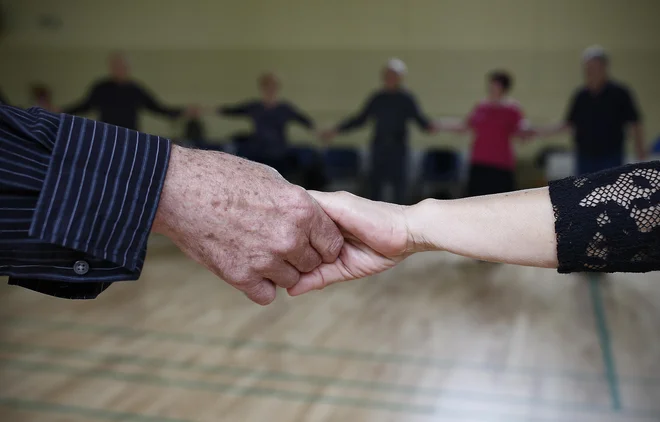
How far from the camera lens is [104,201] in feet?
3.82

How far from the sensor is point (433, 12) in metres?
9.84

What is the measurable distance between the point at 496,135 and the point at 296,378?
3740 millimetres

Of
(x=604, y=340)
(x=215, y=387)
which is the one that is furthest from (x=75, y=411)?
(x=604, y=340)

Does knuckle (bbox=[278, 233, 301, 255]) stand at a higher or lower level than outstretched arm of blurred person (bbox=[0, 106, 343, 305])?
lower

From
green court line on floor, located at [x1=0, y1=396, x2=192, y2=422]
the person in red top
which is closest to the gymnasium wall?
the person in red top

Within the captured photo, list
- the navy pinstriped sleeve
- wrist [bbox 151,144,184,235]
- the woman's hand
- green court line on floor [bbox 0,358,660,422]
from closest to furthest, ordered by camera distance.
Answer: the navy pinstriped sleeve, wrist [bbox 151,144,184,235], the woman's hand, green court line on floor [bbox 0,358,660,422]

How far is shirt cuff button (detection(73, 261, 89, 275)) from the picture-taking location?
1.18m

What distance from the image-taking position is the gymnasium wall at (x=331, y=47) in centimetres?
949

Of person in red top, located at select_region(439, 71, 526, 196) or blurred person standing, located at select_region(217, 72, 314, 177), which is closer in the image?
person in red top, located at select_region(439, 71, 526, 196)

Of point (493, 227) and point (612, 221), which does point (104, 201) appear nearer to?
point (493, 227)

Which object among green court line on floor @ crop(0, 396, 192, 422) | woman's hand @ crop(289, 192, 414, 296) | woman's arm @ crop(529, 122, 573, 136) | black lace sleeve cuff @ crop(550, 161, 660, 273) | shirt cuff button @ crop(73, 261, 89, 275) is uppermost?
black lace sleeve cuff @ crop(550, 161, 660, 273)

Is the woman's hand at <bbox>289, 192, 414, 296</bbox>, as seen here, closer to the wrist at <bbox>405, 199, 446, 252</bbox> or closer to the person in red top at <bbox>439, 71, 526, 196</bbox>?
the wrist at <bbox>405, 199, 446, 252</bbox>

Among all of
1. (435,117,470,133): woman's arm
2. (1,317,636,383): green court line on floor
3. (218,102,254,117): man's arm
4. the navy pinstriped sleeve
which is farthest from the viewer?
(218,102,254,117): man's arm

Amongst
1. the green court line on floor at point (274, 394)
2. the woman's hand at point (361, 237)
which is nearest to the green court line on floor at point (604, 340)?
the green court line on floor at point (274, 394)
